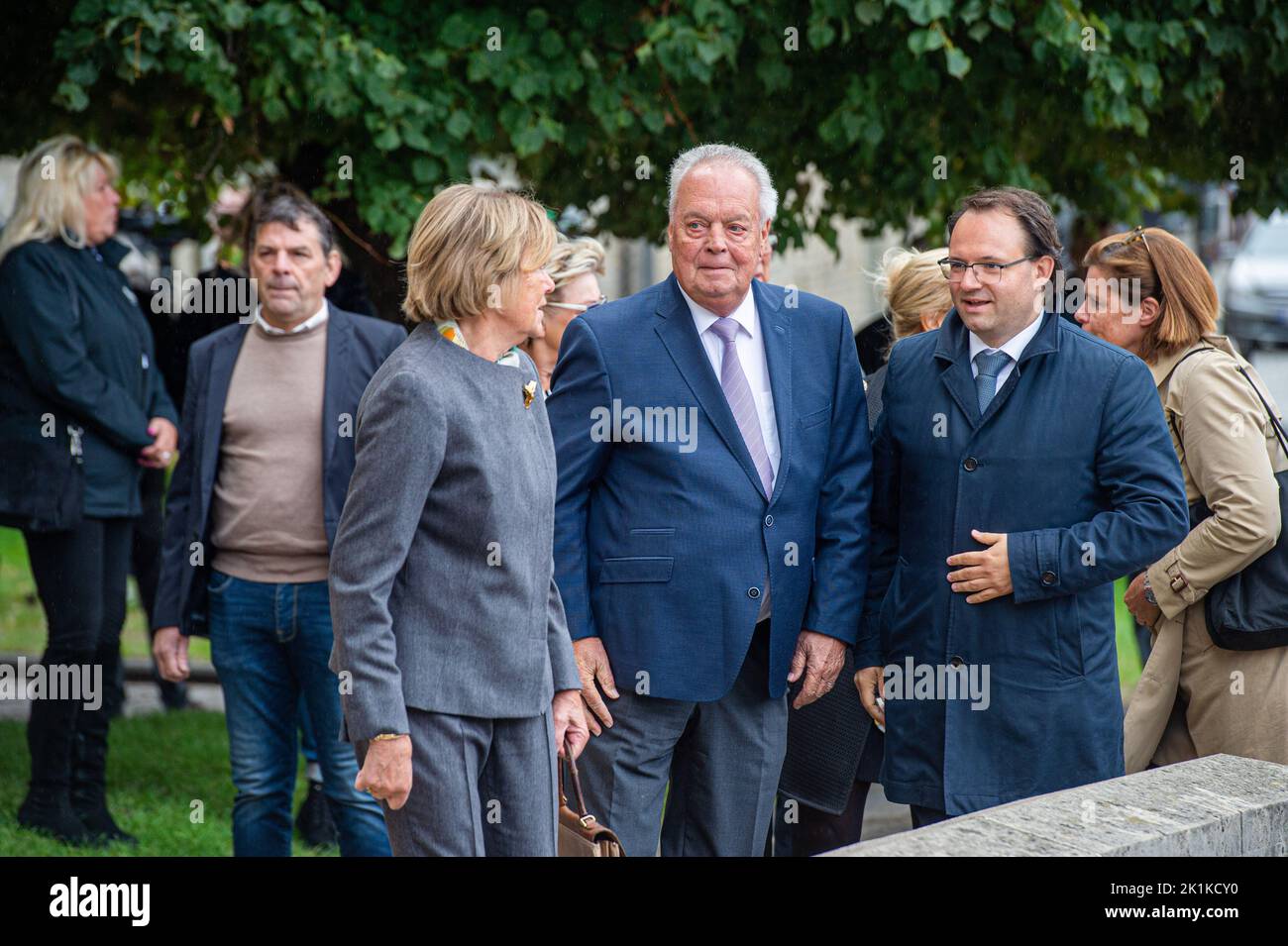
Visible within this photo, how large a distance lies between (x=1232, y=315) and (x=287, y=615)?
19718 millimetres

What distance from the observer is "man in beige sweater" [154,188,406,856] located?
4734 mm

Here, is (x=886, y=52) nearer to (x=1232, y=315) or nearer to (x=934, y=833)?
(x=934, y=833)

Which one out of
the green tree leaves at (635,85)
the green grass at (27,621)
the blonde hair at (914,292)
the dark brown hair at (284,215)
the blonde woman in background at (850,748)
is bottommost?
the green grass at (27,621)

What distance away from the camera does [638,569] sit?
3.87 meters

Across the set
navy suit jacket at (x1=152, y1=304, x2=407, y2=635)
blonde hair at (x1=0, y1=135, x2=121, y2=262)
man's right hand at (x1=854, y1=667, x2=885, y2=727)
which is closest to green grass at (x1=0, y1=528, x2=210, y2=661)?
blonde hair at (x1=0, y1=135, x2=121, y2=262)

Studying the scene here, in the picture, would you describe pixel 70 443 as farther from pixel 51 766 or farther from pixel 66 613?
→ pixel 51 766

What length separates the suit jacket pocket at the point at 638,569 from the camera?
3854 millimetres

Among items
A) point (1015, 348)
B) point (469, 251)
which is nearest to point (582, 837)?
point (469, 251)

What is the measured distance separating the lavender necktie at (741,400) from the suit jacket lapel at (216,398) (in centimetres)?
171

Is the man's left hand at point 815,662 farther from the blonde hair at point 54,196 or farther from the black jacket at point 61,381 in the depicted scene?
the blonde hair at point 54,196

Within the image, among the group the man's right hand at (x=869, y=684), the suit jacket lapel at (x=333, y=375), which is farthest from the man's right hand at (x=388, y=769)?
the suit jacket lapel at (x=333, y=375)

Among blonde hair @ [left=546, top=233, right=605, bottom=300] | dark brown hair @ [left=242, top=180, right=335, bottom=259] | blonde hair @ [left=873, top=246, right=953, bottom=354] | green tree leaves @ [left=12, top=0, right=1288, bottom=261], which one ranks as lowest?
blonde hair @ [left=873, top=246, right=953, bottom=354]

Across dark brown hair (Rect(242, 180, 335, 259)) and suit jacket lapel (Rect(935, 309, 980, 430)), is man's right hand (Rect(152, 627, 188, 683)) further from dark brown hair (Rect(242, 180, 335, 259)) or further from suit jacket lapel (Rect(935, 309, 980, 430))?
suit jacket lapel (Rect(935, 309, 980, 430))
